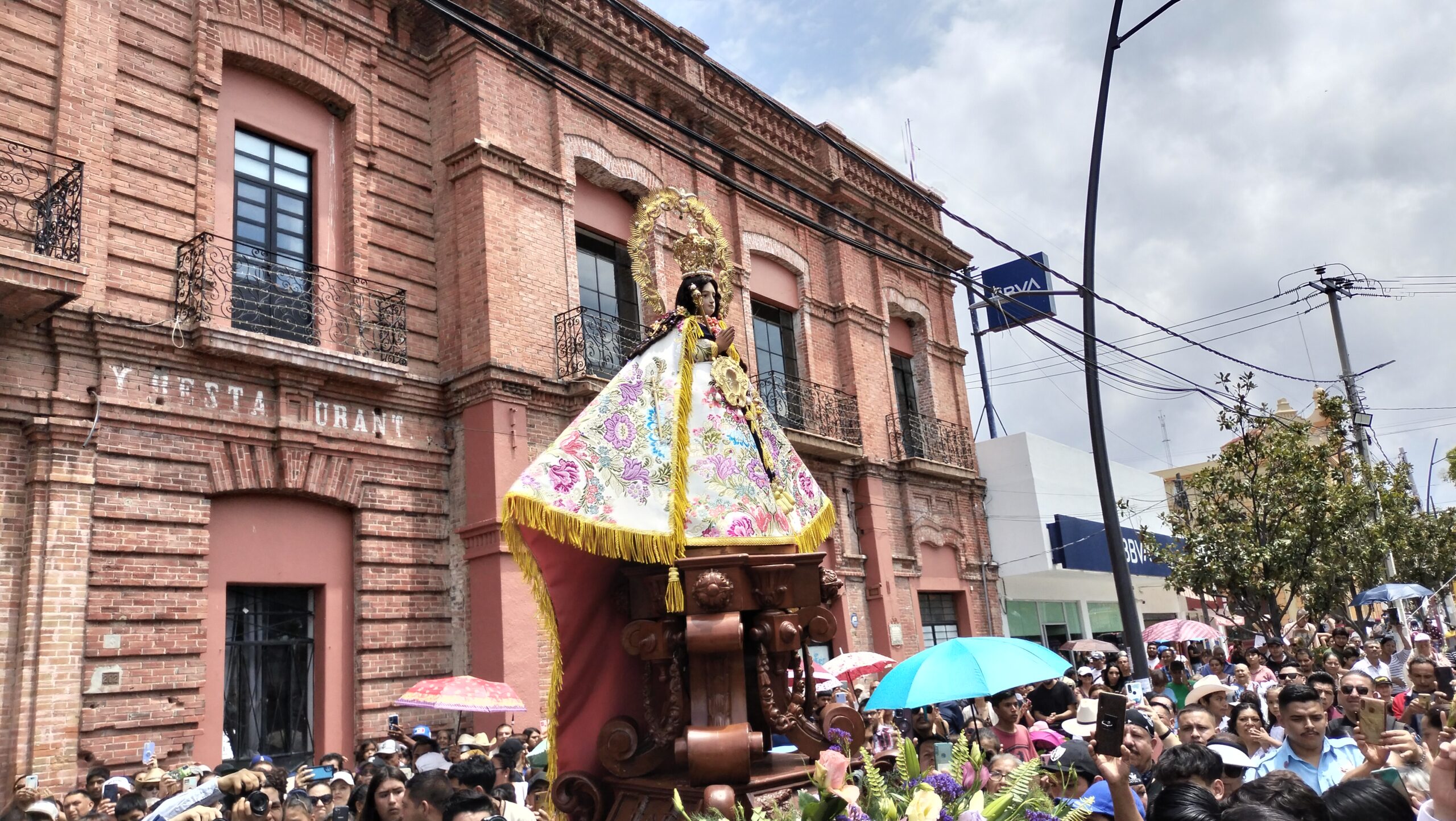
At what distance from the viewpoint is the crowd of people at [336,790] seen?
4516 mm

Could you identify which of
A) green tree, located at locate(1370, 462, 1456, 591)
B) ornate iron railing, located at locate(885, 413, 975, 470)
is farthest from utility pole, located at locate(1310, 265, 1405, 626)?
ornate iron railing, located at locate(885, 413, 975, 470)

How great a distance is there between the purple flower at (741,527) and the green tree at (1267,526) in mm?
12618

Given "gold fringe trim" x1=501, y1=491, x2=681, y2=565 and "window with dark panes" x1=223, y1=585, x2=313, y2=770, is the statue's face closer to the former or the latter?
"gold fringe trim" x1=501, y1=491, x2=681, y2=565

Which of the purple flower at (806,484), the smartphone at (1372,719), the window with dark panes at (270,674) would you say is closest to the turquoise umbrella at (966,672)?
the purple flower at (806,484)

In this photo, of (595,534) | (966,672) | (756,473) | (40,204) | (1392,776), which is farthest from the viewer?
(40,204)

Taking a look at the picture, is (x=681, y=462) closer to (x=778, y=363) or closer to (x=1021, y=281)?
(x=778, y=363)

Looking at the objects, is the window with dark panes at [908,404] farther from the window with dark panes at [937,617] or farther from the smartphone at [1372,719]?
the smartphone at [1372,719]

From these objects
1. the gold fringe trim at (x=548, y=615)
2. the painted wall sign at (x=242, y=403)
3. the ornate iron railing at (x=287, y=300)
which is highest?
the ornate iron railing at (x=287, y=300)

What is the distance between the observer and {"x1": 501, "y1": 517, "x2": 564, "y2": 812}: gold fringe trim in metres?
4.62

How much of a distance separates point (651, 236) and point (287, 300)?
738cm

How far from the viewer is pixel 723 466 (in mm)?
4594

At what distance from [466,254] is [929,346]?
452 inches

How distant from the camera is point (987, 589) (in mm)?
20703

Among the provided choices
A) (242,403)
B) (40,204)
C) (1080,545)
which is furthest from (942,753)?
(1080,545)
